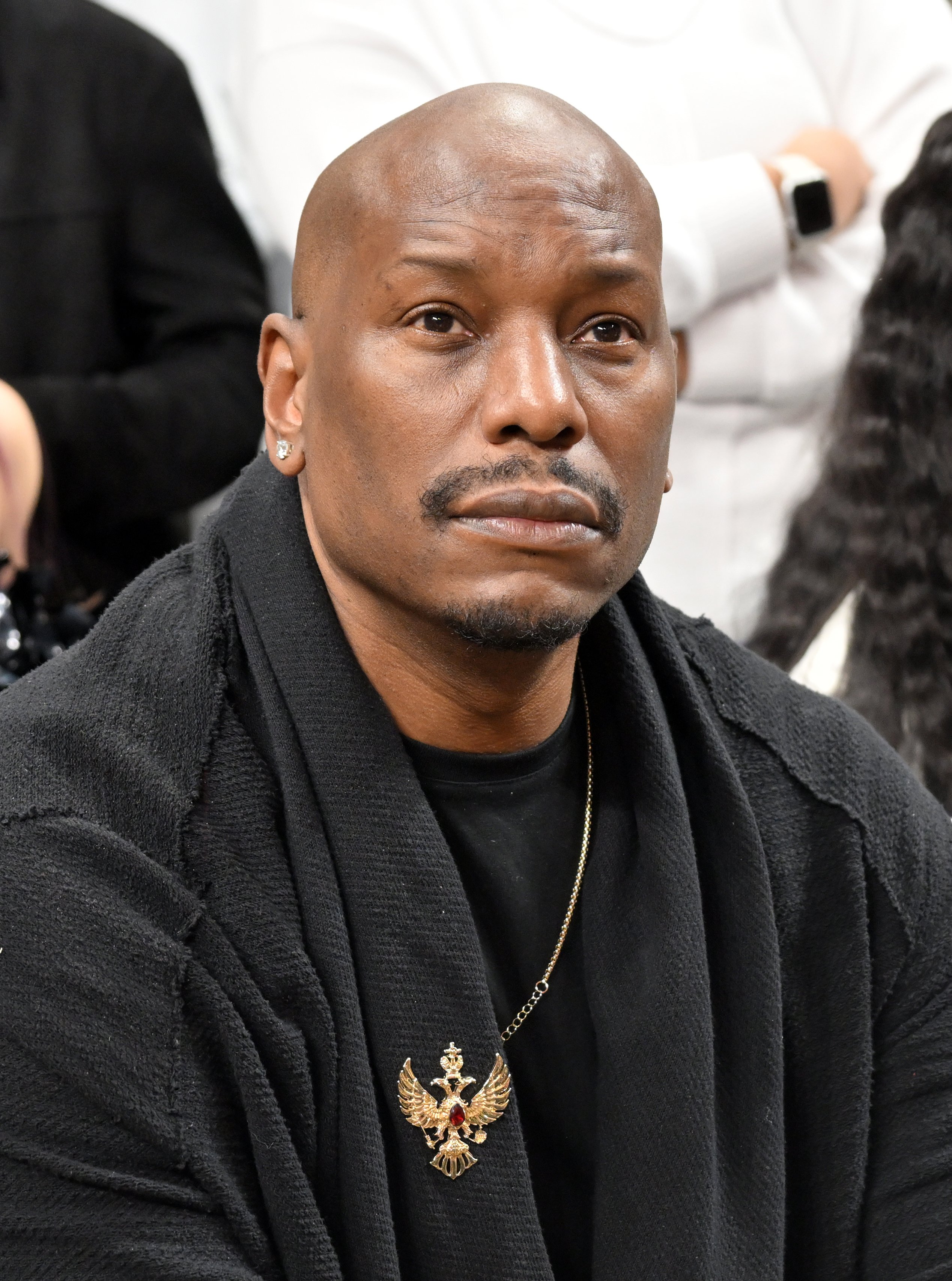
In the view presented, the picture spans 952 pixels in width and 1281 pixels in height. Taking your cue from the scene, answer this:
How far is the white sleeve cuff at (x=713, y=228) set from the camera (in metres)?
2.01

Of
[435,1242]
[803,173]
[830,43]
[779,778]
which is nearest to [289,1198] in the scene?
[435,1242]

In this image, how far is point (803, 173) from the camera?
2.10 metres

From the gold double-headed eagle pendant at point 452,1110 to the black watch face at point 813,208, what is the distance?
1.31 metres

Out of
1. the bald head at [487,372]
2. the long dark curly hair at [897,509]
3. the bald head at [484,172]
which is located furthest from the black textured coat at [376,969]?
the long dark curly hair at [897,509]

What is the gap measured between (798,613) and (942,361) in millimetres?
338

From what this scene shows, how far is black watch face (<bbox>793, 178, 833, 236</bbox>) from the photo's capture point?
2.10 metres

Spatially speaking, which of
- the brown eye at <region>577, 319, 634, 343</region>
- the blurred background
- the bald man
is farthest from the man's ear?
the blurred background

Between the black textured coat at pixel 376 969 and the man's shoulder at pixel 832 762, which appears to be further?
the man's shoulder at pixel 832 762

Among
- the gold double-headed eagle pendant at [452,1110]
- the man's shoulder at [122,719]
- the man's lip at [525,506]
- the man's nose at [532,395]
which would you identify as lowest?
the gold double-headed eagle pendant at [452,1110]

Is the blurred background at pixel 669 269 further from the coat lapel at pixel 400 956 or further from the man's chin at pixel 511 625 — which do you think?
the man's chin at pixel 511 625

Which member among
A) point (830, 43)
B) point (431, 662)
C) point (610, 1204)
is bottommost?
point (610, 1204)

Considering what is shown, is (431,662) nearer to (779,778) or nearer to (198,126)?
(779,778)

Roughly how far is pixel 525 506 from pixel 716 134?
1.17m

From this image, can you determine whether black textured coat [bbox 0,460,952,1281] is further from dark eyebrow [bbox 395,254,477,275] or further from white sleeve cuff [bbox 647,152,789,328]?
white sleeve cuff [bbox 647,152,789,328]
